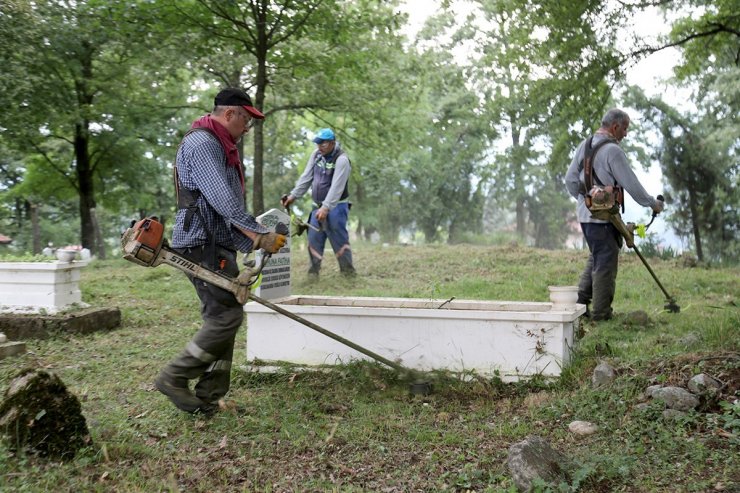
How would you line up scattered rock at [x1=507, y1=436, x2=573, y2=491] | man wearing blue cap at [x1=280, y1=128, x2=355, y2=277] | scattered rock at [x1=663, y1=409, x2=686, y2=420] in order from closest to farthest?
scattered rock at [x1=507, y1=436, x2=573, y2=491] → scattered rock at [x1=663, y1=409, x2=686, y2=420] → man wearing blue cap at [x1=280, y1=128, x2=355, y2=277]

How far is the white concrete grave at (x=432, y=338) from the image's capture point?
4887 millimetres

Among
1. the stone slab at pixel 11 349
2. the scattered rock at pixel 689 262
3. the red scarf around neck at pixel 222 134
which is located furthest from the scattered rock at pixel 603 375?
the scattered rock at pixel 689 262

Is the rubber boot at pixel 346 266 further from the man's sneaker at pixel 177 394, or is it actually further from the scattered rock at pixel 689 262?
the scattered rock at pixel 689 262

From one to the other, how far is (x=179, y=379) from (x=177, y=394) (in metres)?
0.09

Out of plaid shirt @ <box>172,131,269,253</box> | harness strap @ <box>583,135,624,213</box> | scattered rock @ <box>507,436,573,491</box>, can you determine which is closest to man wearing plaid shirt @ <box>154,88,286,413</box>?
plaid shirt @ <box>172,131,269,253</box>

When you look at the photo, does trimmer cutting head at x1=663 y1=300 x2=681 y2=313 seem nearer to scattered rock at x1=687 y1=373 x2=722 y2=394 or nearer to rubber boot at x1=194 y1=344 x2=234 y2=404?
scattered rock at x1=687 y1=373 x2=722 y2=394

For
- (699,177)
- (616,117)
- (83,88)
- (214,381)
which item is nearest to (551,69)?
(616,117)

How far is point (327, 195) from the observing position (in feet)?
29.0

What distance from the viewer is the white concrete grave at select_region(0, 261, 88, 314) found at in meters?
7.05

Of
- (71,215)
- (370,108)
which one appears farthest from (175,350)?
(71,215)

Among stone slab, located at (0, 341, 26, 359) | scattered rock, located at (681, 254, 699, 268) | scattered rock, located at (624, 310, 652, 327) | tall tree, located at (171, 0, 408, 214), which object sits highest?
tall tree, located at (171, 0, 408, 214)

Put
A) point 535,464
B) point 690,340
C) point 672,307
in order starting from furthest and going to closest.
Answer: point 672,307, point 690,340, point 535,464

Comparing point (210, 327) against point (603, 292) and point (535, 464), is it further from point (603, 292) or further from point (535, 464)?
point (603, 292)

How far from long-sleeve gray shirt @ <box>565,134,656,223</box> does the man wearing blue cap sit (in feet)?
10.1
